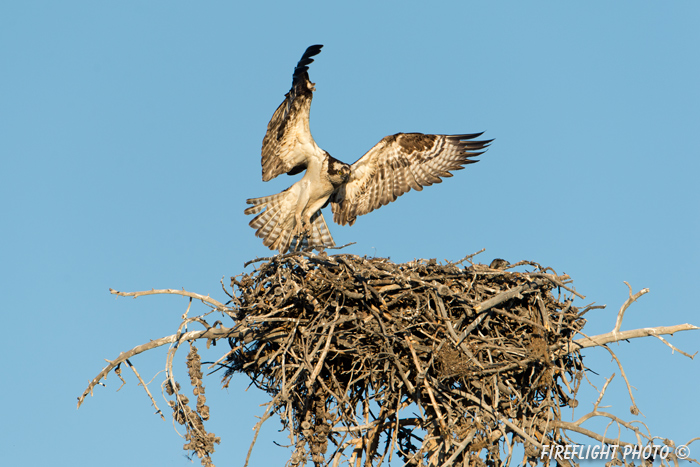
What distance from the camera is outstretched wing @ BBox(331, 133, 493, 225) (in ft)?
32.8

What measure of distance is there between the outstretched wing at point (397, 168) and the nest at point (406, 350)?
3.11m

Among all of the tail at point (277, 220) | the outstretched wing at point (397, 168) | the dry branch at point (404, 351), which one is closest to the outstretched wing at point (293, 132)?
the tail at point (277, 220)

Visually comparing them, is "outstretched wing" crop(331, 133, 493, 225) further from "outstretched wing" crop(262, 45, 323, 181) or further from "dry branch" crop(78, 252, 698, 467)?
"dry branch" crop(78, 252, 698, 467)

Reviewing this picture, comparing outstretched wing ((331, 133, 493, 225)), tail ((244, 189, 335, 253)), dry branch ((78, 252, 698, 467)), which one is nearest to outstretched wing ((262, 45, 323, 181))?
tail ((244, 189, 335, 253))

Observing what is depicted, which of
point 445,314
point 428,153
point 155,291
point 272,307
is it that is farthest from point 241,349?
point 428,153

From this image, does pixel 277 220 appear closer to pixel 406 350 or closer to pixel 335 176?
pixel 335 176

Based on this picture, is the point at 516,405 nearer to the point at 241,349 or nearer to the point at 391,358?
the point at 391,358

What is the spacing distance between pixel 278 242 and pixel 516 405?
446 cm

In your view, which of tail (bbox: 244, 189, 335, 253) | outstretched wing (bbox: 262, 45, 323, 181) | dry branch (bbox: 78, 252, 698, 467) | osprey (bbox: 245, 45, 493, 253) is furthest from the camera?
tail (bbox: 244, 189, 335, 253)

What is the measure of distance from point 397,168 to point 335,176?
3.15 ft

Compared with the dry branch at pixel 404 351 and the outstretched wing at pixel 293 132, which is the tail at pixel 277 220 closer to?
the outstretched wing at pixel 293 132

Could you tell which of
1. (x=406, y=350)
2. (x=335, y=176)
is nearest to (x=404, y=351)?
(x=406, y=350)

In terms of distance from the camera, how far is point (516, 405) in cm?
663

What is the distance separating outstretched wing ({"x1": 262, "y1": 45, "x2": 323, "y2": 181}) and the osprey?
13 millimetres
